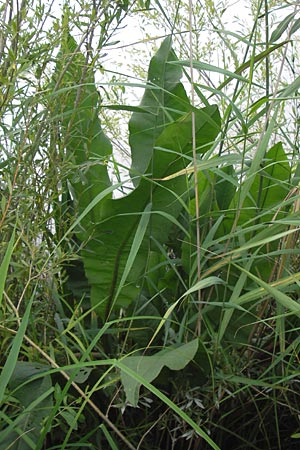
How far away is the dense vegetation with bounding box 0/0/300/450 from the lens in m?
0.88

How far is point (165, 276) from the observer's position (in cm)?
109

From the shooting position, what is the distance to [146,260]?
1.07 meters

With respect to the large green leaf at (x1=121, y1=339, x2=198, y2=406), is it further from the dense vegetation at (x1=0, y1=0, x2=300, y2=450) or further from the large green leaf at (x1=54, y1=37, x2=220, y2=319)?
the large green leaf at (x1=54, y1=37, x2=220, y2=319)

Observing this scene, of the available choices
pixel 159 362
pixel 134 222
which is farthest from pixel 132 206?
pixel 159 362

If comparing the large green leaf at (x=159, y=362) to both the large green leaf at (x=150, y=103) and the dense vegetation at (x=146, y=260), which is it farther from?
the large green leaf at (x=150, y=103)

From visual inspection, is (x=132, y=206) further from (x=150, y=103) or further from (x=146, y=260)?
(x=150, y=103)

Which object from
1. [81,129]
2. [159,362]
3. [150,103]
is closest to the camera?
[159,362]

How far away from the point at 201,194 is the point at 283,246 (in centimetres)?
16

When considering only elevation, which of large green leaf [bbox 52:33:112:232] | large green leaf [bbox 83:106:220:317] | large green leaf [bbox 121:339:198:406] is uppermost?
large green leaf [bbox 52:33:112:232]

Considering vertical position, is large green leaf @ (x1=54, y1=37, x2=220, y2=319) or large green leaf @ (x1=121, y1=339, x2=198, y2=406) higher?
large green leaf @ (x1=54, y1=37, x2=220, y2=319)

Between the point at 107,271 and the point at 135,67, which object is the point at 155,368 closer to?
the point at 107,271

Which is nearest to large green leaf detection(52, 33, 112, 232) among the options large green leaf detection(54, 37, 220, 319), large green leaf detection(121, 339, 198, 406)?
large green leaf detection(54, 37, 220, 319)

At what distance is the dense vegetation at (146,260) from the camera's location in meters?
0.88

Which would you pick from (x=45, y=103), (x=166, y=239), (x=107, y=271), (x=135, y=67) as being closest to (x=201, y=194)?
(x=166, y=239)
